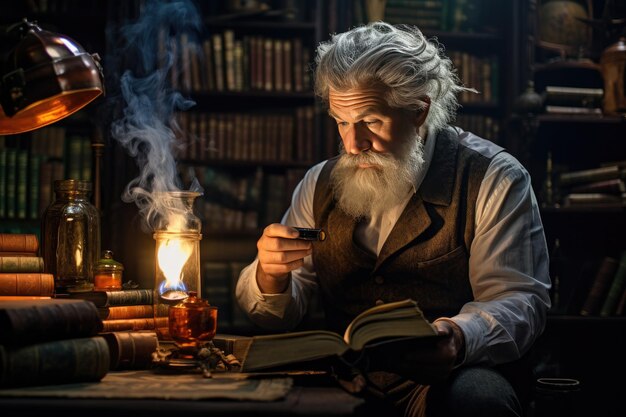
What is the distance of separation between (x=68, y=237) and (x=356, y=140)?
806 millimetres

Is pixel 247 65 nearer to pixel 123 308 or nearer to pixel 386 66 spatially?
pixel 386 66

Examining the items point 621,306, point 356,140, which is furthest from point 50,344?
point 621,306

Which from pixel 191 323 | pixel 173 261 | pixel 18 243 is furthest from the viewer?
pixel 173 261

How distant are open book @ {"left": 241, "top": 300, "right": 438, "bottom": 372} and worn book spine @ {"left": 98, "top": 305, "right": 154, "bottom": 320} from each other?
0.44 metres

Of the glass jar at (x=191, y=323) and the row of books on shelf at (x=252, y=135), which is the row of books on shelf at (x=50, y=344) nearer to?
the glass jar at (x=191, y=323)

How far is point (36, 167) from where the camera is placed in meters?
3.86

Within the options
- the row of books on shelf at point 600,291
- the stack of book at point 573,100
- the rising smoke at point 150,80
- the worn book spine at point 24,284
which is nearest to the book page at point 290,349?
the worn book spine at point 24,284

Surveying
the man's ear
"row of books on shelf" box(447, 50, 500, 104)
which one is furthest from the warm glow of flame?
"row of books on shelf" box(447, 50, 500, 104)

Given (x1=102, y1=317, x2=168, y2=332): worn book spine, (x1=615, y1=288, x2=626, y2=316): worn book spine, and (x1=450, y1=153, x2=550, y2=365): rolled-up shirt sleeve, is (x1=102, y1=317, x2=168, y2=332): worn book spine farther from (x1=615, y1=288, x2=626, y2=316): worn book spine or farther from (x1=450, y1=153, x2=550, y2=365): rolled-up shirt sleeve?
(x1=615, y1=288, x2=626, y2=316): worn book spine

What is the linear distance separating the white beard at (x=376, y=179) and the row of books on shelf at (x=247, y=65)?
175 centimetres

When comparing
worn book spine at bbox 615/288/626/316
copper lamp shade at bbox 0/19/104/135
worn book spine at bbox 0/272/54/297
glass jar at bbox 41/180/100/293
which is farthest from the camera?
worn book spine at bbox 615/288/626/316

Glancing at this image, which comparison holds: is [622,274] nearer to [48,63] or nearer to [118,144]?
[118,144]

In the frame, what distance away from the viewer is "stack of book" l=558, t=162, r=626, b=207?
12.0 feet

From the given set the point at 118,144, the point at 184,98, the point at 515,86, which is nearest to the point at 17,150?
the point at 118,144
